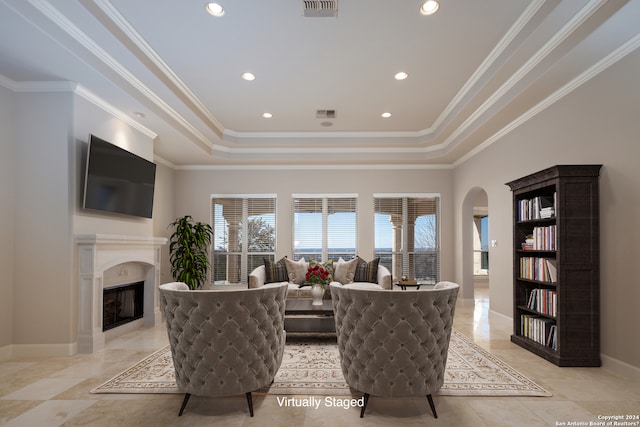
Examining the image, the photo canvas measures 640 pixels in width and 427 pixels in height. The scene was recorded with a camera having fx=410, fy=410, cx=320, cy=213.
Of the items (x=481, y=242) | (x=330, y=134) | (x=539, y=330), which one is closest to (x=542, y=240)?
(x=539, y=330)

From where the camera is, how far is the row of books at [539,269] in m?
4.18

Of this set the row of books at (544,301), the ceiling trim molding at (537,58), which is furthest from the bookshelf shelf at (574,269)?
the ceiling trim molding at (537,58)

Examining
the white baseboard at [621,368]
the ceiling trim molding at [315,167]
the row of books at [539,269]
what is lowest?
the white baseboard at [621,368]

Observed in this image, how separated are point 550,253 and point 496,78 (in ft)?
6.61

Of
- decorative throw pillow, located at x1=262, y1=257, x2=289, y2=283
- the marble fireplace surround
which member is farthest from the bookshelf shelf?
the marble fireplace surround

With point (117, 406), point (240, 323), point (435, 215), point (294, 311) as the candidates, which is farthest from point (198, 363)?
point (435, 215)

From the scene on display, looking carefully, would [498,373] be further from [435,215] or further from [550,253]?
Answer: [435,215]

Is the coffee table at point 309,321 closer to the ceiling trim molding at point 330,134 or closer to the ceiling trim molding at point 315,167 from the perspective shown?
the ceiling trim molding at point 330,134

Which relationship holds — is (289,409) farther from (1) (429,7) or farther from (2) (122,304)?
(2) (122,304)

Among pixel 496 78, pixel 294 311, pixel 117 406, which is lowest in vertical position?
pixel 117 406

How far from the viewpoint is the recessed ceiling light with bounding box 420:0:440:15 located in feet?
11.3

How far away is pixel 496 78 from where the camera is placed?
14.9 ft

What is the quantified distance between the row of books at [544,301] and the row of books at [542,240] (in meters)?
0.45

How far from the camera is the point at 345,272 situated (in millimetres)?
7008
